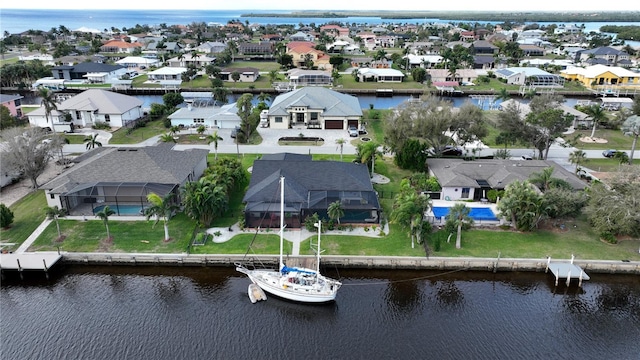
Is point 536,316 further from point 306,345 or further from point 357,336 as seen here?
point 306,345

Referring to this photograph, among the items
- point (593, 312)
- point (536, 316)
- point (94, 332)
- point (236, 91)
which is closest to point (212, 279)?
point (94, 332)

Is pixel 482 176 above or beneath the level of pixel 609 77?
beneath

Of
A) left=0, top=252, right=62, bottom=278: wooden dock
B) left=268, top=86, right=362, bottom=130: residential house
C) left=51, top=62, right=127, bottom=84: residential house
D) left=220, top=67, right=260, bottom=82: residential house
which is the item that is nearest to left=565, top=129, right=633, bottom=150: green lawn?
left=268, top=86, right=362, bottom=130: residential house

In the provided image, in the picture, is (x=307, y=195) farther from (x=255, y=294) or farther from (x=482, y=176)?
(x=482, y=176)

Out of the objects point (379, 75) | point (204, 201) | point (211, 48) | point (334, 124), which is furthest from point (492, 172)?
point (211, 48)

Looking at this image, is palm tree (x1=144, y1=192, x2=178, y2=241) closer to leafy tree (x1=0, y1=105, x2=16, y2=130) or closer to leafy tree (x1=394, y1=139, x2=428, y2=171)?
leafy tree (x1=394, y1=139, x2=428, y2=171)

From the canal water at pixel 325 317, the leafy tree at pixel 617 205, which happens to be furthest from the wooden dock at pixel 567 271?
the leafy tree at pixel 617 205
